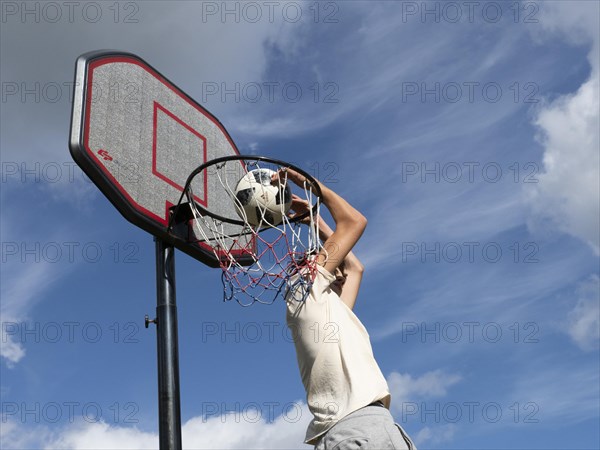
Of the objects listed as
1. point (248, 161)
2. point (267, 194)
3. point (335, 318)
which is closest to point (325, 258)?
point (335, 318)

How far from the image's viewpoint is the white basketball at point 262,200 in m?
5.12

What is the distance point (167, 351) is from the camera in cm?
539

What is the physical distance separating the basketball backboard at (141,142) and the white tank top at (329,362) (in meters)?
2.53

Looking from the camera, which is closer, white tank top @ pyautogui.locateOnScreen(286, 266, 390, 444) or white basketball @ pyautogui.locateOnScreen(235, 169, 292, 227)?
white tank top @ pyautogui.locateOnScreen(286, 266, 390, 444)

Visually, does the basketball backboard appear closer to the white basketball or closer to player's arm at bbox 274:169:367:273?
the white basketball

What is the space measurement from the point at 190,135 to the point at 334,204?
9.62ft

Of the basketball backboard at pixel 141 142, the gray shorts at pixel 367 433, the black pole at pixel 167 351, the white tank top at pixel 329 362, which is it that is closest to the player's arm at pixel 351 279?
the white tank top at pixel 329 362

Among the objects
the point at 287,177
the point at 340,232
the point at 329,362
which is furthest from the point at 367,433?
the point at 287,177

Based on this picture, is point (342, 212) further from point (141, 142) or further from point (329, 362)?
point (141, 142)

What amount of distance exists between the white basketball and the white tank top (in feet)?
5.51

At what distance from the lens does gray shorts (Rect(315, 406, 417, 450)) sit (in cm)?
308

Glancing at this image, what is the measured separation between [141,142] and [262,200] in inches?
57.5

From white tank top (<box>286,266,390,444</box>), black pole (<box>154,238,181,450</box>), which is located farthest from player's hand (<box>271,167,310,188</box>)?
white tank top (<box>286,266,390,444</box>)

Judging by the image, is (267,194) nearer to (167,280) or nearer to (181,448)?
(167,280)
